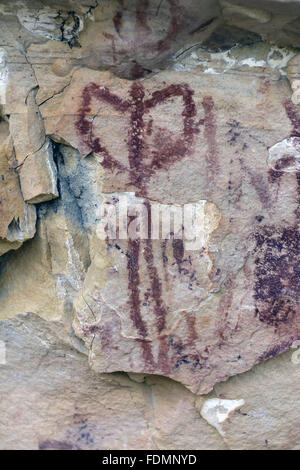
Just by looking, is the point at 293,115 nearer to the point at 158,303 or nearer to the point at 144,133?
the point at 144,133

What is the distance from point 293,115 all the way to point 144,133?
0.37 meters

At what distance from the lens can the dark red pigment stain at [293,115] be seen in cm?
141

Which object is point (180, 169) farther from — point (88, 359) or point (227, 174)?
point (88, 359)

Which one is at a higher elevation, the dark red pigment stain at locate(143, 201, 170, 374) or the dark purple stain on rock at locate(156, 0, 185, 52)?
the dark purple stain on rock at locate(156, 0, 185, 52)

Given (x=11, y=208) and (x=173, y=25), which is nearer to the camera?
(x=173, y=25)

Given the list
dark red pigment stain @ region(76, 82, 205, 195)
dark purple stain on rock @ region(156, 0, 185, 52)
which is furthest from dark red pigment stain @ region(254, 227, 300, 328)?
dark purple stain on rock @ region(156, 0, 185, 52)

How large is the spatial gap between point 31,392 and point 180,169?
744mm

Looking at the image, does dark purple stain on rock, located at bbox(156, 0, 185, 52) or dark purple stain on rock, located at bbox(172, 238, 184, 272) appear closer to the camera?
dark purple stain on rock, located at bbox(156, 0, 185, 52)

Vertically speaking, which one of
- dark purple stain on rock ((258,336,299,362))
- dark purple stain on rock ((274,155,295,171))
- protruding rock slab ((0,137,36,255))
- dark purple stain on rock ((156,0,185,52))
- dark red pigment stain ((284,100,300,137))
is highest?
dark purple stain on rock ((156,0,185,52))

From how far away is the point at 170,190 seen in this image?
139 centimetres

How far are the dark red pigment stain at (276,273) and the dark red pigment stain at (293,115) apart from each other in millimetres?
240

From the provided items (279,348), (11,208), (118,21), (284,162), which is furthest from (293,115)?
(11,208)

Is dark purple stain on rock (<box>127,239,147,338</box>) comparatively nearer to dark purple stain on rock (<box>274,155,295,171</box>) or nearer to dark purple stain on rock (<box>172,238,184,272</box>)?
dark purple stain on rock (<box>172,238,184,272</box>)

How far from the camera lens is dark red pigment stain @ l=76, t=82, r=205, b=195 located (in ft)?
4.51
